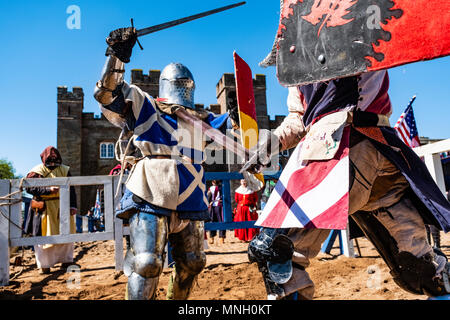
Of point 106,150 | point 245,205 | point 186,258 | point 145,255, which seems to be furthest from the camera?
point 106,150

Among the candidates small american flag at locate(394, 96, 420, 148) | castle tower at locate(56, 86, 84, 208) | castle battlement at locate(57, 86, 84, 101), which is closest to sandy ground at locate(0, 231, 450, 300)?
small american flag at locate(394, 96, 420, 148)

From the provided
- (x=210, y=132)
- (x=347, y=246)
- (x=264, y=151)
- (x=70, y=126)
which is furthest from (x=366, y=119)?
(x=70, y=126)

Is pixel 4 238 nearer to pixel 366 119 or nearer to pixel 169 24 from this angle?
pixel 169 24

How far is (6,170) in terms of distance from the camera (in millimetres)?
42094

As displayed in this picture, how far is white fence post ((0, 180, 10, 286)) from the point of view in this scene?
3.82m

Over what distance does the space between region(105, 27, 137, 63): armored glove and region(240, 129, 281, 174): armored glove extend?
976 millimetres

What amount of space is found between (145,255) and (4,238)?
115 inches

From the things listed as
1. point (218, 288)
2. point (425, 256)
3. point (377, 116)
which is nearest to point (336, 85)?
point (377, 116)

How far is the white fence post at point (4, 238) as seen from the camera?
3.82m

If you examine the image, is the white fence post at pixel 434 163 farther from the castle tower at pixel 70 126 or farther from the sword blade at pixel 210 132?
the castle tower at pixel 70 126

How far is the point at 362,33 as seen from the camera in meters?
1.34

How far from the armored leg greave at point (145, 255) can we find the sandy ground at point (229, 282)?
1336mm

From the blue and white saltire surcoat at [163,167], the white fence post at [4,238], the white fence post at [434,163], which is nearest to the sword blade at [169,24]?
the blue and white saltire surcoat at [163,167]
